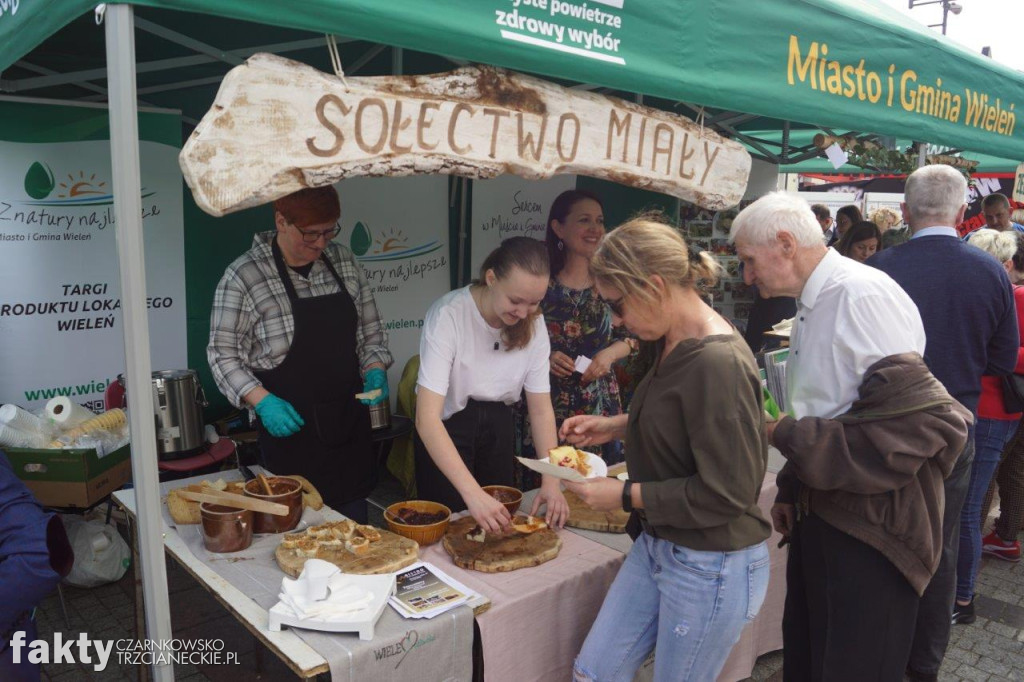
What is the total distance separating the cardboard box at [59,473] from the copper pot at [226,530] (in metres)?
1.45

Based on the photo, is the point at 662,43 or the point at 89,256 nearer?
the point at 662,43

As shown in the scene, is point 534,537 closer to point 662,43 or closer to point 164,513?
point 164,513

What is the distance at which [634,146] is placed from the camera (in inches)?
92.6

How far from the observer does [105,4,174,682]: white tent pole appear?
1.48 m

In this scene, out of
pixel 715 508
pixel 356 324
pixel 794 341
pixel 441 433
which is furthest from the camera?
pixel 356 324

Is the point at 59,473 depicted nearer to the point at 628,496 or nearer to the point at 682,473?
the point at 628,496

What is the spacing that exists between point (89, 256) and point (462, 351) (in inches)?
99.3

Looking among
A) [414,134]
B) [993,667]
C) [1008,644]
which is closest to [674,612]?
[414,134]

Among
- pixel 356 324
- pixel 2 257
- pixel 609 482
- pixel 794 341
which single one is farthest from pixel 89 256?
pixel 794 341

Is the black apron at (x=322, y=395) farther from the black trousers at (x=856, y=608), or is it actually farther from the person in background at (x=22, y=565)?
the black trousers at (x=856, y=608)

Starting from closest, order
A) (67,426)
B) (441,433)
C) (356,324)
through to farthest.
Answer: (441,433) < (356,324) < (67,426)

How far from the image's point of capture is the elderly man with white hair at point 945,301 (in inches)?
106

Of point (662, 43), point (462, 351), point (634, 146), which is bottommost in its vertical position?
point (462, 351)

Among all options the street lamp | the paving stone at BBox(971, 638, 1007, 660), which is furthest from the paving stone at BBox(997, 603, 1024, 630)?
the street lamp
